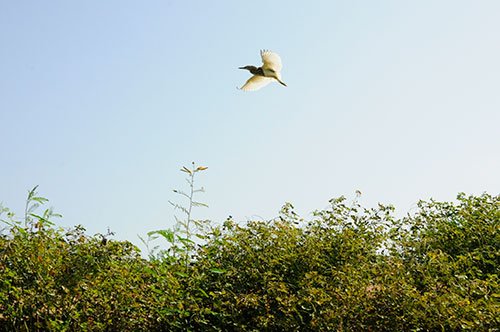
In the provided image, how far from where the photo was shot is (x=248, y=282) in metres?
4.95

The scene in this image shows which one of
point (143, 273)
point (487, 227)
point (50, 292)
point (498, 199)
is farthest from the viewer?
point (498, 199)

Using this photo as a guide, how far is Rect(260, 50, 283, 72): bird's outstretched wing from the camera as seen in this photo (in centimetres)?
767

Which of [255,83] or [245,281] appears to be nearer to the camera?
[245,281]

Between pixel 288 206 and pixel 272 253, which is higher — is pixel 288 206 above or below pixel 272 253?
above

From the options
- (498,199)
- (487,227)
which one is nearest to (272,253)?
(487,227)

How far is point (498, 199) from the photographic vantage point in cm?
682

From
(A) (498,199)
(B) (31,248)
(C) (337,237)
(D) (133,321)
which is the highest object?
(A) (498,199)

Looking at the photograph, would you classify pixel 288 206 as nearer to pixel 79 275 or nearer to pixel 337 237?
pixel 337 237

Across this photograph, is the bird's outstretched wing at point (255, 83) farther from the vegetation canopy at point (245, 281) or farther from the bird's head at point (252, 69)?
the vegetation canopy at point (245, 281)

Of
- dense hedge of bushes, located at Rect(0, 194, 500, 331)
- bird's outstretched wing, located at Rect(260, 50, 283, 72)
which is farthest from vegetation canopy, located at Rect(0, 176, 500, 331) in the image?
bird's outstretched wing, located at Rect(260, 50, 283, 72)

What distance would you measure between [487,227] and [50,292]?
12.7ft

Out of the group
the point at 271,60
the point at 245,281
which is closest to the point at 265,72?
the point at 271,60

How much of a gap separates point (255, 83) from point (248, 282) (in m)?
3.73

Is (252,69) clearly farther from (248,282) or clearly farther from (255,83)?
(248,282)
